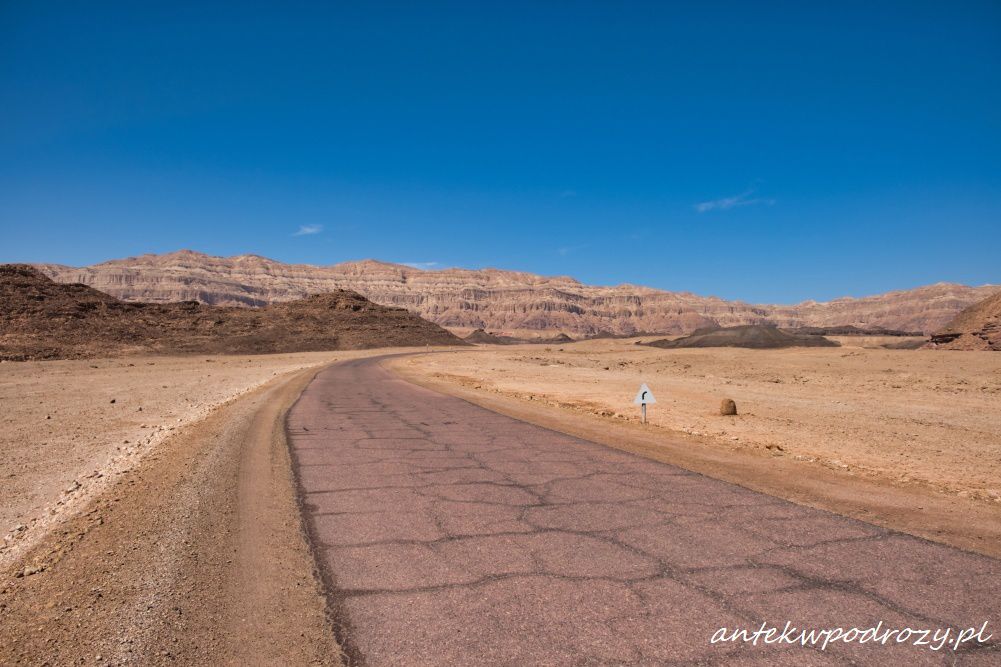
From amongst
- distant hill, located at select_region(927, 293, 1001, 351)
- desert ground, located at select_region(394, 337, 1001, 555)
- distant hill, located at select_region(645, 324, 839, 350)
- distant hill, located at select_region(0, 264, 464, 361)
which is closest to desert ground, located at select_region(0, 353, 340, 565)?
desert ground, located at select_region(394, 337, 1001, 555)

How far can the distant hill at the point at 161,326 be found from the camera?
183ft

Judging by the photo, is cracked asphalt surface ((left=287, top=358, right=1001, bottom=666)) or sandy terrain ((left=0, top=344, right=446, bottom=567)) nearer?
cracked asphalt surface ((left=287, top=358, right=1001, bottom=666))

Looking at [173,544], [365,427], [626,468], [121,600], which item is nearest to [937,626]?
[626,468]

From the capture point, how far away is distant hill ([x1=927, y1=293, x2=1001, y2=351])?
34.0 meters

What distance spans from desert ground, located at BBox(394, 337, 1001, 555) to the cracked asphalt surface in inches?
43.4

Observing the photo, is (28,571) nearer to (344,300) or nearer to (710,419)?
(710,419)

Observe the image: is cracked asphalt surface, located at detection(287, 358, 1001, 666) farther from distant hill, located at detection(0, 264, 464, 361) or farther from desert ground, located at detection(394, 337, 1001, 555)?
distant hill, located at detection(0, 264, 464, 361)

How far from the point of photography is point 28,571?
163 inches

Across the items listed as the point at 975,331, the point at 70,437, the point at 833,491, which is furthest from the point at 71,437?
the point at 975,331

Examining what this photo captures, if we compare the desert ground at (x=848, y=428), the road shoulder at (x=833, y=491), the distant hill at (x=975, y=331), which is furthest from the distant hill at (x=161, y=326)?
the distant hill at (x=975, y=331)

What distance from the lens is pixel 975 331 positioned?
35438 millimetres

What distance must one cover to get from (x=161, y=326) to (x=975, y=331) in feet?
279

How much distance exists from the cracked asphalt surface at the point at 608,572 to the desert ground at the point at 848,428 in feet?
3.62

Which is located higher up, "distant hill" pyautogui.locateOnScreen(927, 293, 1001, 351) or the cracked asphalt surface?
"distant hill" pyautogui.locateOnScreen(927, 293, 1001, 351)
